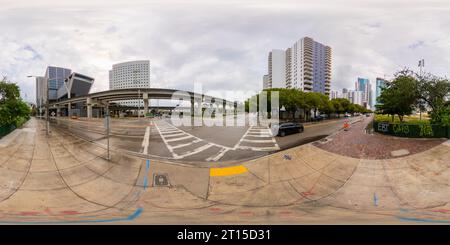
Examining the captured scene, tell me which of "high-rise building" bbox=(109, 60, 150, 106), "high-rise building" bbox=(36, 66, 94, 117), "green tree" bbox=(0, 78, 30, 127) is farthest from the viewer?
"green tree" bbox=(0, 78, 30, 127)

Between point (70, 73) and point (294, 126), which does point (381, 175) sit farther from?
point (70, 73)

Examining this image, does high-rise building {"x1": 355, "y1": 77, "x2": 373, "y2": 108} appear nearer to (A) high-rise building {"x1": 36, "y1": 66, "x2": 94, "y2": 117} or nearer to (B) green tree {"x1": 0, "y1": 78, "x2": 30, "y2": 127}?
(A) high-rise building {"x1": 36, "y1": 66, "x2": 94, "y2": 117}

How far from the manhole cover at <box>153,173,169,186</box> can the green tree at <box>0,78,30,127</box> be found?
879 cm

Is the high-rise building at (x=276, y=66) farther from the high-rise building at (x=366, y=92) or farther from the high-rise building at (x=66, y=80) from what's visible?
the high-rise building at (x=366, y=92)

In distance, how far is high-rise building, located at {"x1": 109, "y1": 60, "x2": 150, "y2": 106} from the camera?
735 centimetres

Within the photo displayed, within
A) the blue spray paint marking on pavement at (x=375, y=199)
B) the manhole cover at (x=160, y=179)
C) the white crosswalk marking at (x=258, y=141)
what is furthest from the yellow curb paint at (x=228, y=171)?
the blue spray paint marking on pavement at (x=375, y=199)

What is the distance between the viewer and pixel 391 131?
35.3 ft

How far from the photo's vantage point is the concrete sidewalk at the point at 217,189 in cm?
439

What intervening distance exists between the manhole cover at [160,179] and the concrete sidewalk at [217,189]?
3 cm

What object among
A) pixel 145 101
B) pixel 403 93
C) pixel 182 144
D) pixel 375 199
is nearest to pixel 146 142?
pixel 182 144

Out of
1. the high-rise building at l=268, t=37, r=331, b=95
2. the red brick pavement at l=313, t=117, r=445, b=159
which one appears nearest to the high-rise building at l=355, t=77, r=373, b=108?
the high-rise building at l=268, t=37, r=331, b=95

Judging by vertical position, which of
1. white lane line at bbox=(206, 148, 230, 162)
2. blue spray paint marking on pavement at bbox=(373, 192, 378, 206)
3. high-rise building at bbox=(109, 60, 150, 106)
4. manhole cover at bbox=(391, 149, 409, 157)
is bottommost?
blue spray paint marking on pavement at bbox=(373, 192, 378, 206)

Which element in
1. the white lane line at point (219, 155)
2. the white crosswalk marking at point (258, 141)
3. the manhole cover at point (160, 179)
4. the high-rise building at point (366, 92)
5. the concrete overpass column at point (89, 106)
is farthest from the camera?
the high-rise building at point (366, 92)
